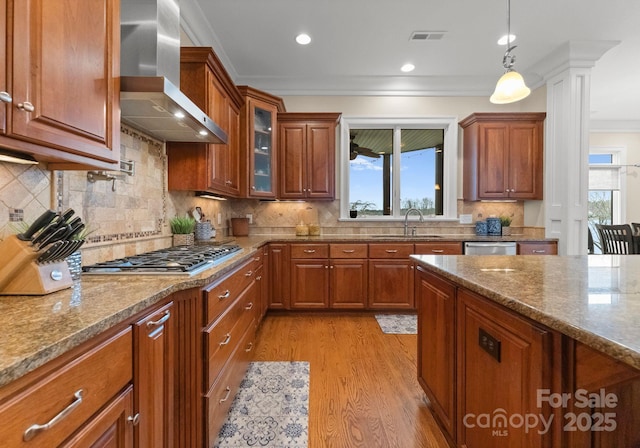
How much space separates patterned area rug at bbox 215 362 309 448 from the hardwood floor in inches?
2.6

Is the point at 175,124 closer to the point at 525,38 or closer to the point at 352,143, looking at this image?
the point at 352,143

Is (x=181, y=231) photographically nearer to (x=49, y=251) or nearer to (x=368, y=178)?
(x=49, y=251)

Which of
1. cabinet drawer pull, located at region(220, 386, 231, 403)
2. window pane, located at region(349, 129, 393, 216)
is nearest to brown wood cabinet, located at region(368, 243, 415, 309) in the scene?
window pane, located at region(349, 129, 393, 216)

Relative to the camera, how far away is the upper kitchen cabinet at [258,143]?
130 inches

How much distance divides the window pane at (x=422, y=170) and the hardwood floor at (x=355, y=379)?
6.17 ft

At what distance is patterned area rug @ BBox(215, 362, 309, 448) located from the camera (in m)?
1.58

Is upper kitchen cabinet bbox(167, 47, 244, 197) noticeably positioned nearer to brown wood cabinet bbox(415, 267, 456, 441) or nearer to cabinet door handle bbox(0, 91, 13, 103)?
cabinet door handle bbox(0, 91, 13, 103)

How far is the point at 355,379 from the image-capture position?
2162mm

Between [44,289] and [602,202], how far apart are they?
8143mm

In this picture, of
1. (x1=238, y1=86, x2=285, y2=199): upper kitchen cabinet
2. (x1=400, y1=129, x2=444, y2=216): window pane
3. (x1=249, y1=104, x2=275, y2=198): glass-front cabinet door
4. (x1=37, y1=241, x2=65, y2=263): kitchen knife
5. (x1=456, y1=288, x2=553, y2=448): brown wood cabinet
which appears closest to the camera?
(x1=456, y1=288, x2=553, y2=448): brown wood cabinet

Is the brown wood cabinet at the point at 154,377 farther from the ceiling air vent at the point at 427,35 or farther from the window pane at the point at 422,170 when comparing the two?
the window pane at the point at 422,170

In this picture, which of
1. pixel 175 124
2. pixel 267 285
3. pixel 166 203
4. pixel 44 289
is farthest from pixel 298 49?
pixel 44 289

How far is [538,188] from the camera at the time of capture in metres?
3.85

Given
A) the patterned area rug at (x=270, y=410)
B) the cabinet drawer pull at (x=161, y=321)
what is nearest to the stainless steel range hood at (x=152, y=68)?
the cabinet drawer pull at (x=161, y=321)
